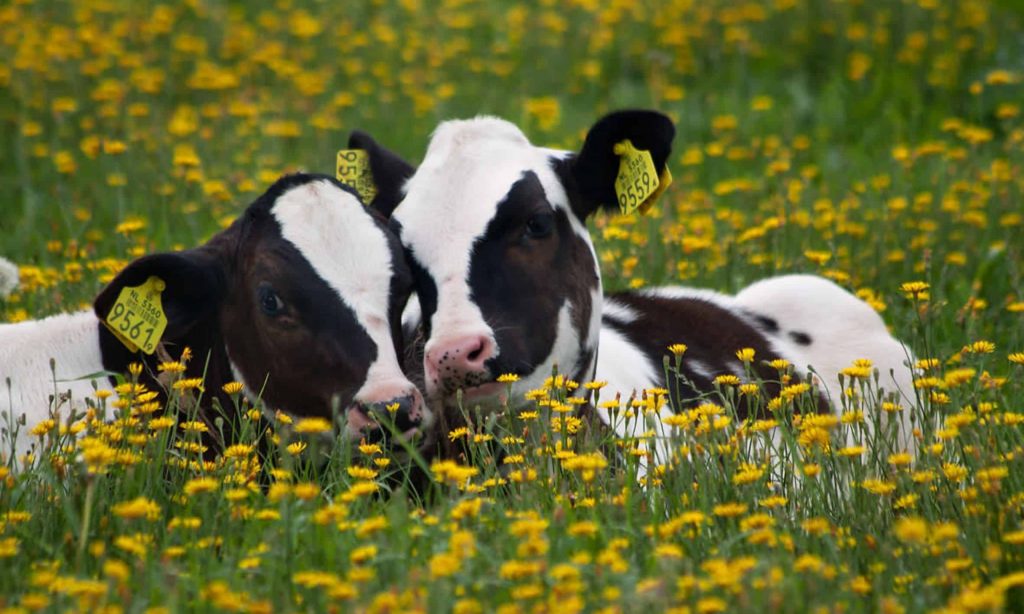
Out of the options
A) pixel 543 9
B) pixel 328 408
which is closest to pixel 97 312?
pixel 328 408

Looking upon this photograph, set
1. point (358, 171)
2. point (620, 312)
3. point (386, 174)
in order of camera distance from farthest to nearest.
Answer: point (620, 312)
point (358, 171)
point (386, 174)

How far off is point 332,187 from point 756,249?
326cm

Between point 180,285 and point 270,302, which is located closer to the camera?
point 270,302

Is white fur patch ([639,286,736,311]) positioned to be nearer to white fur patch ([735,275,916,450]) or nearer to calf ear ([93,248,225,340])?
white fur patch ([735,275,916,450])

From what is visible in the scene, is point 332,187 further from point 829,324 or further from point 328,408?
point 829,324

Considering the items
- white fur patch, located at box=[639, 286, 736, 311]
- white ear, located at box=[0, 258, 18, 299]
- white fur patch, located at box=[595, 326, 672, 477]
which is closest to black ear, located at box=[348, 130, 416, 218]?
white fur patch, located at box=[595, 326, 672, 477]

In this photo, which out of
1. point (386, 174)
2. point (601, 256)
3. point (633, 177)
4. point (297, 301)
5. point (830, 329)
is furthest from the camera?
point (601, 256)

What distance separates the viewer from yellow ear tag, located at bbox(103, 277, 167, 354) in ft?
15.7

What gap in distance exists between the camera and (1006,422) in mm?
4145

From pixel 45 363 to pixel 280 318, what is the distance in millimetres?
984

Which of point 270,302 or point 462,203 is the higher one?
point 462,203

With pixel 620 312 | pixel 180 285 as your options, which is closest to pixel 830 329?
pixel 620 312

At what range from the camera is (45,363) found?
204 inches

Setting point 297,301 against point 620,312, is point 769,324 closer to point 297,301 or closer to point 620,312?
point 620,312
